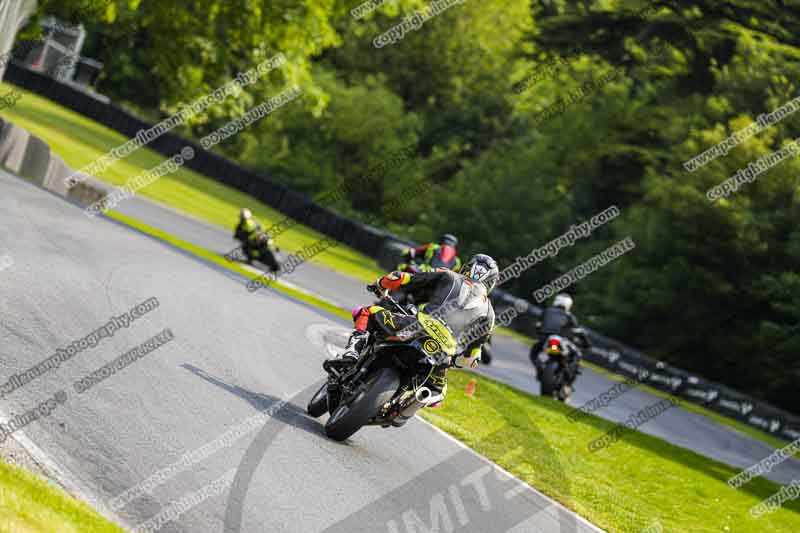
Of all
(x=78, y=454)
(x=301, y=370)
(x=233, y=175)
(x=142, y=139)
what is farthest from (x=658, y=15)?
(x=78, y=454)

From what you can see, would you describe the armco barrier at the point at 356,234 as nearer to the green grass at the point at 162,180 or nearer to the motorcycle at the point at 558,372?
the green grass at the point at 162,180

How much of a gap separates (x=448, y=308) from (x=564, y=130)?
3987 centimetres

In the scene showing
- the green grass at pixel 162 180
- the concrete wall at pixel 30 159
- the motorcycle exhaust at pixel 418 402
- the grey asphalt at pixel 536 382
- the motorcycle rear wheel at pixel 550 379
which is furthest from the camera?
the green grass at pixel 162 180

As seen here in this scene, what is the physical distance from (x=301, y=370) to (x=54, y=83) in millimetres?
39988

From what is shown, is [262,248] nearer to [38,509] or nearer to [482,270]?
[482,270]

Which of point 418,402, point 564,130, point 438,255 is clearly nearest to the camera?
point 418,402

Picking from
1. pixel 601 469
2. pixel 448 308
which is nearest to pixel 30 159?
pixel 601 469

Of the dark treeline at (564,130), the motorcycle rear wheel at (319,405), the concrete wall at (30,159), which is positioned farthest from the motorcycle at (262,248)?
the motorcycle rear wheel at (319,405)

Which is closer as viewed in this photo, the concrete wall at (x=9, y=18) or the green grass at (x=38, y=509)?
the green grass at (x=38, y=509)

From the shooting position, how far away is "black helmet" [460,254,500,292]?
10.2m

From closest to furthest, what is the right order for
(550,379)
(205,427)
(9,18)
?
(205,427)
(550,379)
(9,18)

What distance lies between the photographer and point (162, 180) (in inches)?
1667

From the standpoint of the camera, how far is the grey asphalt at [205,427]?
291 inches

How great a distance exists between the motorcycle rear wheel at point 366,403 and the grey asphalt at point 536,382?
440 inches
